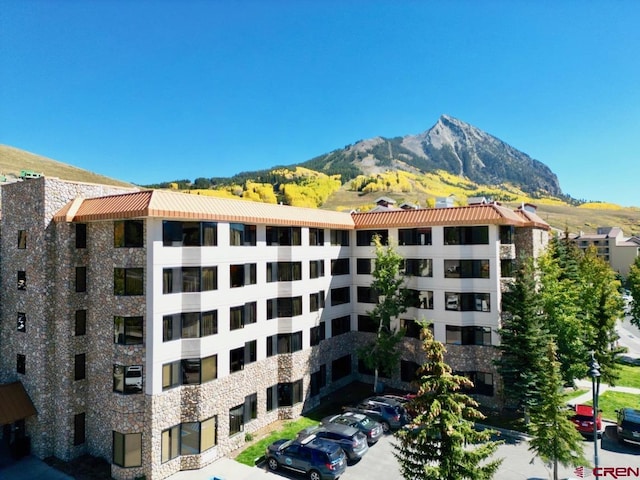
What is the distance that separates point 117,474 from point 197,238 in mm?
13483

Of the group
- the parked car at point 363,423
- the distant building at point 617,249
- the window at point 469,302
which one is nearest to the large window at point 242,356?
the parked car at point 363,423

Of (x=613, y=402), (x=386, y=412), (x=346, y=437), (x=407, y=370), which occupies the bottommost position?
(x=613, y=402)

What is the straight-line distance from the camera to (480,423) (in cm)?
2733

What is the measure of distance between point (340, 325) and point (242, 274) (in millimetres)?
12904

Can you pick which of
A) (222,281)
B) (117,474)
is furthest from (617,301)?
(117,474)

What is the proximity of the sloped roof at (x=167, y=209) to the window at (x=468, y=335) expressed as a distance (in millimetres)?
16302

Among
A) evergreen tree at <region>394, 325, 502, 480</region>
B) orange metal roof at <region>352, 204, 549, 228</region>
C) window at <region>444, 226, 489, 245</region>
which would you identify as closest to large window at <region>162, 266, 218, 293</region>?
evergreen tree at <region>394, 325, 502, 480</region>

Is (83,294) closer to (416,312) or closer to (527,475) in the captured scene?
(416,312)

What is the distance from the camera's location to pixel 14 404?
2308cm

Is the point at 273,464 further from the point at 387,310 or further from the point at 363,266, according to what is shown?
the point at 363,266

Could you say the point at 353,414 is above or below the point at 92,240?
below

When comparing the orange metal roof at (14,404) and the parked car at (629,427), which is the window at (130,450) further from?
the parked car at (629,427)

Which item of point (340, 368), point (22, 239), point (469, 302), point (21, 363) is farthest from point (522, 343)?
point (22, 239)

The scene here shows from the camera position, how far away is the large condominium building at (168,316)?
20891mm
